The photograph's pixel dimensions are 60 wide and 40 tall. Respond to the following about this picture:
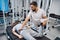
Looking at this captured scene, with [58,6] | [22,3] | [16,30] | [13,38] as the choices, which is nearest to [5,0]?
[22,3]

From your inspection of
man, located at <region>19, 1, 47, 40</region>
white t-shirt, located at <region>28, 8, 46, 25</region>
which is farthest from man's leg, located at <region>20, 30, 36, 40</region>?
white t-shirt, located at <region>28, 8, 46, 25</region>

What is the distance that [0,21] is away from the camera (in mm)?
3932

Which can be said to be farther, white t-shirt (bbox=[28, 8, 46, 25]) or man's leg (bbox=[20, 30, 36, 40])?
white t-shirt (bbox=[28, 8, 46, 25])

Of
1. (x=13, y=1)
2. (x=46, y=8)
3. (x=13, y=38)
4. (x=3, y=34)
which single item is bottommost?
(x=3, y=34)

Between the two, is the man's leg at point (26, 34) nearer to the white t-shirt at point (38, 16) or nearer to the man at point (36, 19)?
the man at point (36, 19)

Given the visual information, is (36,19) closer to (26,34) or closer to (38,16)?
(38,16)

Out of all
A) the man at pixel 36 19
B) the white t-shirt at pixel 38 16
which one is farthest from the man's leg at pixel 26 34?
the white t-shirt at pixel 38 16

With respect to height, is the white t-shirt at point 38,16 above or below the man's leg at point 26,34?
above

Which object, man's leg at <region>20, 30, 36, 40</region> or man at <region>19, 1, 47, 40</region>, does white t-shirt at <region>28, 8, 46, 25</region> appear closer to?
man at <region>19, 1, 47, 40</region>

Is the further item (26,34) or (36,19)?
(36,19)

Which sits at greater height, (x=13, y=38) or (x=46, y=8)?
(x=46, y=8)

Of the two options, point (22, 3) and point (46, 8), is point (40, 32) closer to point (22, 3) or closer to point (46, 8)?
point (46, 8)

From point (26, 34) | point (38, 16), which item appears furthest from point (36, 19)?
point (26, 34)

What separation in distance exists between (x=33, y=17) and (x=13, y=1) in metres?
1.35
